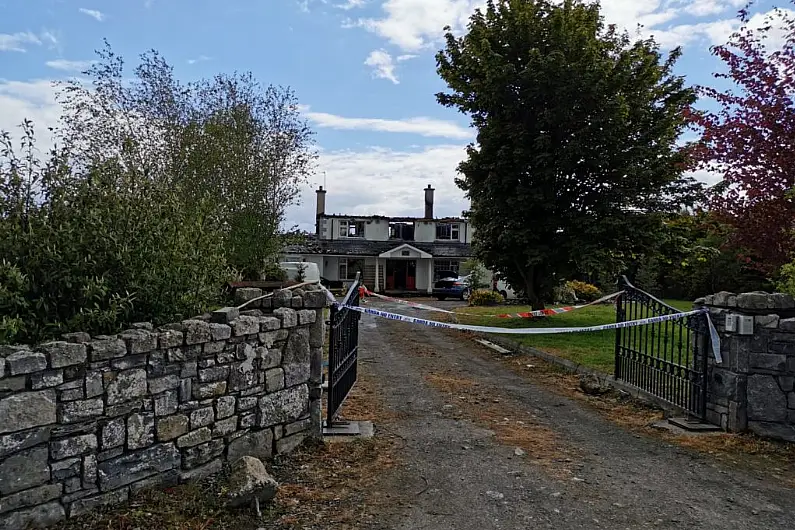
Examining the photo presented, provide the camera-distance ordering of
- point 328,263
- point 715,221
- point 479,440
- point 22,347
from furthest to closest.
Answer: point 328,263, point 715,221, point 479,440, point 22,347

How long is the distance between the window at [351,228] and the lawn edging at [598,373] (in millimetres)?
29478

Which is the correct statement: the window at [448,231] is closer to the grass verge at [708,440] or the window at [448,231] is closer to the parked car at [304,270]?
the parked car at [304,270]

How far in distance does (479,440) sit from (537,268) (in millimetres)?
11782

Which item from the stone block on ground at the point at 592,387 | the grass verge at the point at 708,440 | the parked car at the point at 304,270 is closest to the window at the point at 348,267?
the parked car at the point at 304,270

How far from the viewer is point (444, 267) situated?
1687 inches

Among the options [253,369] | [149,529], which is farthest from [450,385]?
[149,529]

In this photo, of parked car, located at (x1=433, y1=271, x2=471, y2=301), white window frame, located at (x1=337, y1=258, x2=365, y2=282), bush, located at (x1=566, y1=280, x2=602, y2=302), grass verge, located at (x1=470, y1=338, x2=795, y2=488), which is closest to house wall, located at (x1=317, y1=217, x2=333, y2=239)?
white window frame, located at (x1=337, y1=258, x2=365, y2=282)

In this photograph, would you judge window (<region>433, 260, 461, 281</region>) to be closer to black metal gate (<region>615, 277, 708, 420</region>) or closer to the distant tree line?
the distant tree line

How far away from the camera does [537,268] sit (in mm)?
17531

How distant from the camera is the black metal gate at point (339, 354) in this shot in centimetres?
638

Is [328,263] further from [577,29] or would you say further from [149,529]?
[149,529]

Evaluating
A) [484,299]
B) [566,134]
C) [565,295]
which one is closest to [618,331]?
[566,134]

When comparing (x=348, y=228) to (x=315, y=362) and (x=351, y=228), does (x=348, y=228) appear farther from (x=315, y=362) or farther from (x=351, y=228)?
(x=315, y=362)

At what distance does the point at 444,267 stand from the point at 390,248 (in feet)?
13.3
